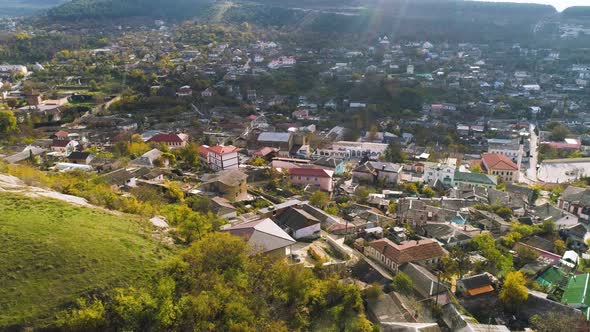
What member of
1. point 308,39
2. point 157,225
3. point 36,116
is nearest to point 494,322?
point 157,225

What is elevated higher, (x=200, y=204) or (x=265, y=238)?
(x=265, y=238)

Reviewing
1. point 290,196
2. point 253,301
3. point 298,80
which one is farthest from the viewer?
point 298,80

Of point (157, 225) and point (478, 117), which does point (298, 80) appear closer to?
point (478, 117)

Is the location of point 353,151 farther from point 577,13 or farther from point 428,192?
point 577,13

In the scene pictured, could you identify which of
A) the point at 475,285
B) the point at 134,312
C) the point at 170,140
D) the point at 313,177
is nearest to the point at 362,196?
the point at 313,177

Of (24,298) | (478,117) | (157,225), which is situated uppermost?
(24,298)

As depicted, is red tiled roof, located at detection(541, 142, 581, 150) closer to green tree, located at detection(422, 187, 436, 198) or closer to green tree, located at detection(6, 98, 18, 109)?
green tree, located at detection(422, 187, 436, 198)
